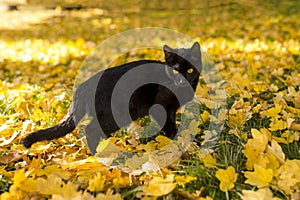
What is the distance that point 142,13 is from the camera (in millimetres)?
12484

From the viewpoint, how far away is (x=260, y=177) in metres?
1.63

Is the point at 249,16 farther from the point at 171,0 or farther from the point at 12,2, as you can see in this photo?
the point at 12,2

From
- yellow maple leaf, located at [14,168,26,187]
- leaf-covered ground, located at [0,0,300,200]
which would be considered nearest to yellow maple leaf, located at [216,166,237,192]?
leaf-covered ground, located at [0,0,300,200]

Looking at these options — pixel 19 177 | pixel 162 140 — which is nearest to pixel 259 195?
pixel 162 140

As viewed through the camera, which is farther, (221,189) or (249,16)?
(249,16)

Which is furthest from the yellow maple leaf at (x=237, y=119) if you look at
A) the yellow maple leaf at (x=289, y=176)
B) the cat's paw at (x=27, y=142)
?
the cat's paw at (x=27, y=142)

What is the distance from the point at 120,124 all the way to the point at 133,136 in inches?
7.4

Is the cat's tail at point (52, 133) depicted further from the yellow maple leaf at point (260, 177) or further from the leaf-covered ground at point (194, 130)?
the yellow maple leaf at point (260, 177)

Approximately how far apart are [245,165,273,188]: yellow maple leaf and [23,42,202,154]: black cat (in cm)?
97

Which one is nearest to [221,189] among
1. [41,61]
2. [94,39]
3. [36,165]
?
[36,165]

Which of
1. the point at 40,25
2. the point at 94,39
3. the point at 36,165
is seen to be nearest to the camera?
the point at 36,165

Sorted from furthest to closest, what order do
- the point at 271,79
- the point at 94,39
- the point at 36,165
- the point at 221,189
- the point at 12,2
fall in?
the point at 12,2 → the point at 94,39 → the point at 271,79 → the point at 36,165 → the point at 221,189

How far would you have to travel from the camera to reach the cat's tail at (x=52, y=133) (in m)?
2.22

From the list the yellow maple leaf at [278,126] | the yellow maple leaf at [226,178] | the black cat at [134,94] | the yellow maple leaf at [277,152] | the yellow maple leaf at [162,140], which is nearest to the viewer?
the yellow maple leaf at [226,178]
